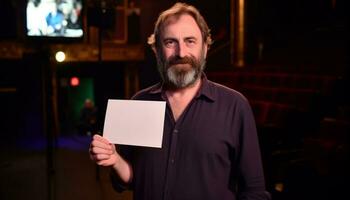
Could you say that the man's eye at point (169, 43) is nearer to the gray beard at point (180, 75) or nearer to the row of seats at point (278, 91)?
the gray beard at point (180, 75)

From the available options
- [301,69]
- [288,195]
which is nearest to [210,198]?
[288,195]

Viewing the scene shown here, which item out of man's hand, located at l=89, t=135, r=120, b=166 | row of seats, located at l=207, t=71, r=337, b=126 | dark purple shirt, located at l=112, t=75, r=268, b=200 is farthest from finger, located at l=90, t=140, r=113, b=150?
row of seats, located at l=207, t=71, r=337, b=126

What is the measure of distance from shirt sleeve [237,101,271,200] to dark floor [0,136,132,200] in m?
2.47

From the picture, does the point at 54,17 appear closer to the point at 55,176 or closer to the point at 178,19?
the point at 55,176

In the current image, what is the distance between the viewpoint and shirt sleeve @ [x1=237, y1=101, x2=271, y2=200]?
1.24 meters

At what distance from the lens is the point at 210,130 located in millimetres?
1245

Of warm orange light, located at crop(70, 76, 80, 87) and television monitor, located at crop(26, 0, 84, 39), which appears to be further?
warm orange light, located at crop(70, 76, 80, 87)

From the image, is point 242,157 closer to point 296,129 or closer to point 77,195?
point 77,195

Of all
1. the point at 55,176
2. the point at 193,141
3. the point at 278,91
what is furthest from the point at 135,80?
the point at 193,141

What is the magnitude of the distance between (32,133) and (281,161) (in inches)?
186

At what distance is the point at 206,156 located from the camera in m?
1.23

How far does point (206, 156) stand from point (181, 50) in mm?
316

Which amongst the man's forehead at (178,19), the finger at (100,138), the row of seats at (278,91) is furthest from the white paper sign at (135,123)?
the row of seats at (278,91)

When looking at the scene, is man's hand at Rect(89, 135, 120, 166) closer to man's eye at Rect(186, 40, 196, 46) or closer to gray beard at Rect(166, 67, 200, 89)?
gray beard at Rect(166, 67, 200, 89)
